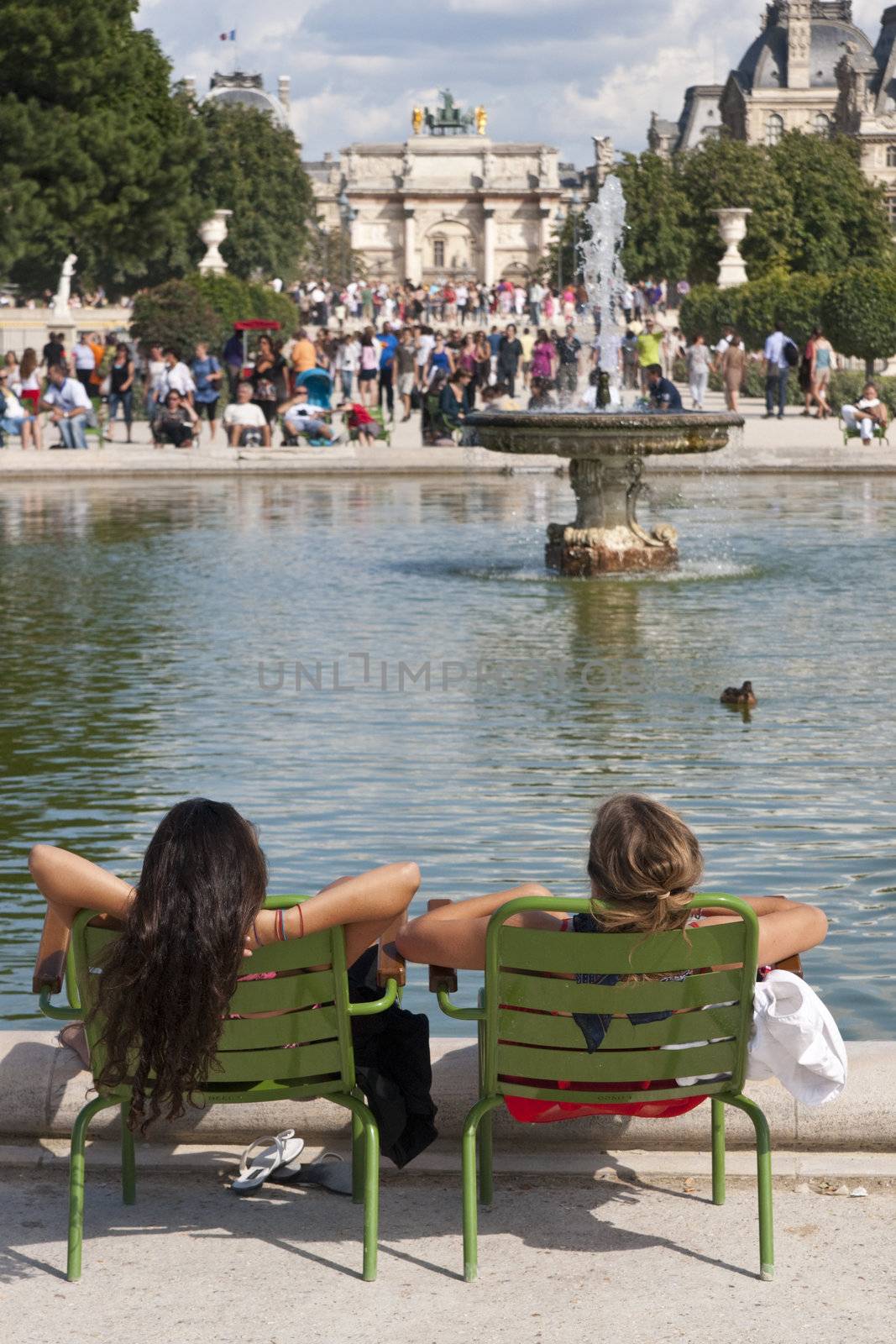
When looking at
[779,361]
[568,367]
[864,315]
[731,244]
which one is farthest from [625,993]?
[731,244]

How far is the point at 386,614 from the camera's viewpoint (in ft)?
45.3

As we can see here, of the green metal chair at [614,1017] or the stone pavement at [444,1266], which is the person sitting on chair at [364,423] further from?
the green metal chair at [614,1017]

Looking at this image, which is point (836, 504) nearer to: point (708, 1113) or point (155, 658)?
point (155, 658)

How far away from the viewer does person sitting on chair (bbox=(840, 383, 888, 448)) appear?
25672 millimetres

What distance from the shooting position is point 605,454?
50.4ft

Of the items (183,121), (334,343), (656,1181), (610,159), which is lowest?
(656,1181)

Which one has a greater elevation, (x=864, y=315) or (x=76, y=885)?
(x=864, y=315)

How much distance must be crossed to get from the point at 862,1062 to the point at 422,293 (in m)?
81.5

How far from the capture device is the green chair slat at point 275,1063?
159 inches

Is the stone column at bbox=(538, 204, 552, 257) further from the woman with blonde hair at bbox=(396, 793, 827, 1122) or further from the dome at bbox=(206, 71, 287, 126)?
the woman with blonde hair at bbox=(396, 793, 827, 1122)

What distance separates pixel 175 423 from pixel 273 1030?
22474 mm

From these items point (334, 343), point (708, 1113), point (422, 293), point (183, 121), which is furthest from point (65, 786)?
point (422, 293)

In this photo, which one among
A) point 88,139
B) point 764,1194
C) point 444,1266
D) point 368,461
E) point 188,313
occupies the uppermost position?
point 88,139

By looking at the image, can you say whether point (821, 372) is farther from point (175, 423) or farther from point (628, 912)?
point (628, 912)
